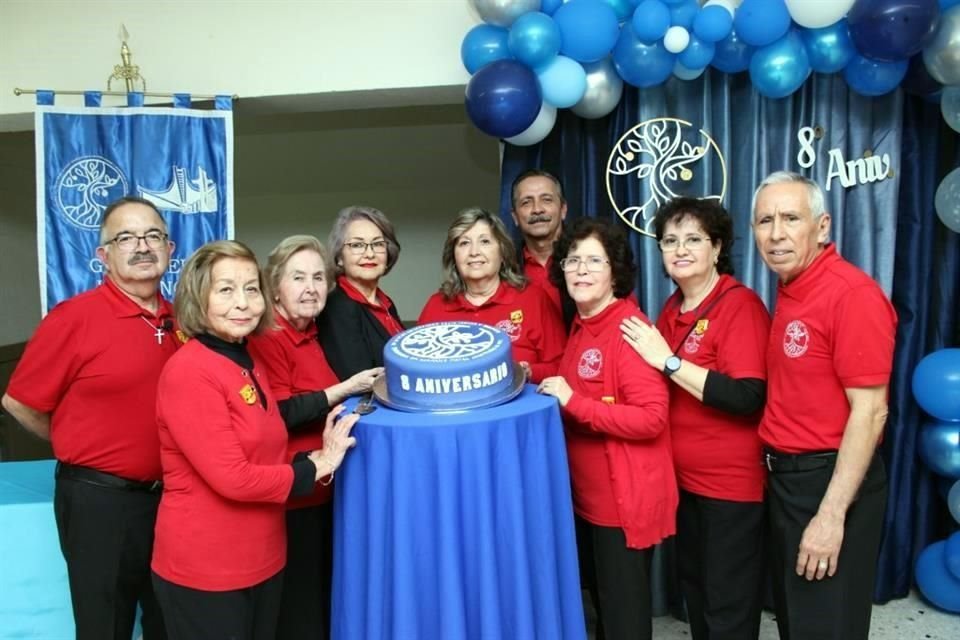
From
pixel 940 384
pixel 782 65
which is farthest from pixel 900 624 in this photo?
pixel 782 65

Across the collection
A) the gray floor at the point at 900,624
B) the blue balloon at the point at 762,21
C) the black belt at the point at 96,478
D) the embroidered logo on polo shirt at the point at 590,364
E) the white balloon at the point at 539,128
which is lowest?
the gray floor at the point at 900,624

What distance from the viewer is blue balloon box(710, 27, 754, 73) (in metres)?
2.60

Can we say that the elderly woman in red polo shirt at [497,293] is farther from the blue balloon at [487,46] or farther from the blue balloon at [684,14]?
the blue balloon at [684,14]

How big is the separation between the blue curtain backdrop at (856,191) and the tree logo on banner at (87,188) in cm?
205

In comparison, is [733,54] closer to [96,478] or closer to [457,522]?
[457,522]

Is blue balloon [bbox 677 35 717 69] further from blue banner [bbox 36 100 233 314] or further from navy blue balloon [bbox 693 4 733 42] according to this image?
blue banner [bbox 36 100 233 314]

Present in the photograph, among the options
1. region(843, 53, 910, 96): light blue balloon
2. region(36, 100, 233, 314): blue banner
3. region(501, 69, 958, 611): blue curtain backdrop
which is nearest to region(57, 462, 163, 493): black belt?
region(36, 100, 233, 314): blue banner

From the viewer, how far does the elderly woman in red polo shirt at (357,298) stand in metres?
2.23

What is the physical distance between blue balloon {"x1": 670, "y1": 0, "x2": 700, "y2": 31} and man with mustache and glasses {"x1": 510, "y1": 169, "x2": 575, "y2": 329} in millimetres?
718

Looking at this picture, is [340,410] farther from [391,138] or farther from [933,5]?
[391,138]

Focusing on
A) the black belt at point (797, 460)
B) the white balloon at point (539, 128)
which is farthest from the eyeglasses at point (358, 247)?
the black belt at point (797, 460)

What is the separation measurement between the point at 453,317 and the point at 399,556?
3.21 feet

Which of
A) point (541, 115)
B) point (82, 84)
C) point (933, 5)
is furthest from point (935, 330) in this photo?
point (82, 84)

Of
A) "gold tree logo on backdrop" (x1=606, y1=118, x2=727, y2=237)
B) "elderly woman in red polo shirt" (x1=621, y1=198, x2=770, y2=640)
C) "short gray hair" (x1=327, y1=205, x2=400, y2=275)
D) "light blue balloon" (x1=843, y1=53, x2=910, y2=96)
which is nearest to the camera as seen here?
"elderly woman in red polo shirt" (x1=621, y1=198, x2=770, y2=640)
